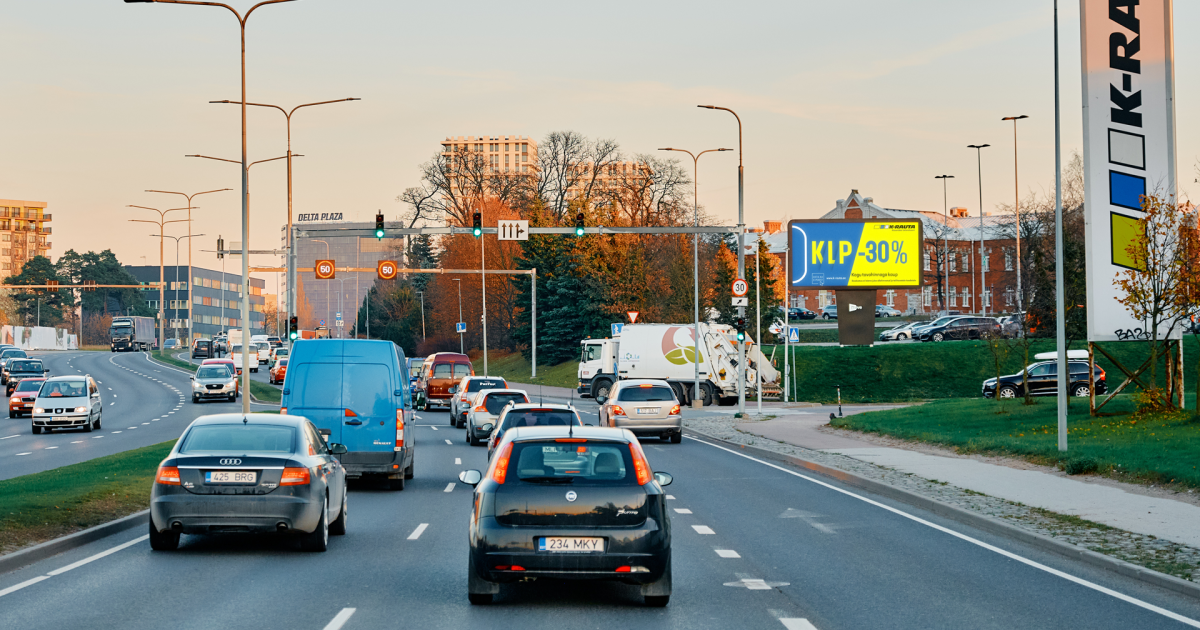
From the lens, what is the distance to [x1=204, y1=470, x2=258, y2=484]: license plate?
39.8 feet

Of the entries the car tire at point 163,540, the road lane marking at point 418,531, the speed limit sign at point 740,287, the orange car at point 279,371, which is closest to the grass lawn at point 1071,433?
the speed limit sign at point 740,287

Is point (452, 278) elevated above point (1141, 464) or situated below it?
above

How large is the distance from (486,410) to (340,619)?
889 inches

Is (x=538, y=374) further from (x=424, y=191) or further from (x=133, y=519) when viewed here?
(x=133, y=519)

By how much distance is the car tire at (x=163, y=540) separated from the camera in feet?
41.1

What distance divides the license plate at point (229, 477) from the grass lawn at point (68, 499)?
1.94 m

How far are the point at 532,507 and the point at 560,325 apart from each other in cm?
7403

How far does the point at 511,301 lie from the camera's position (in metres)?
95.0

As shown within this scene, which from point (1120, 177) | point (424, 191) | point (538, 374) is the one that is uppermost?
Answer: point (424, 191)

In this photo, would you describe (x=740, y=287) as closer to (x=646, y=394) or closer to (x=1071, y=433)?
(x=646, y=394)

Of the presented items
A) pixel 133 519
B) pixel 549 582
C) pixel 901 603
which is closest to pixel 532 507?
pixel 549 582

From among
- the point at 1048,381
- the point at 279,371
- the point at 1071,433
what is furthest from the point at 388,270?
the point at 1071,433

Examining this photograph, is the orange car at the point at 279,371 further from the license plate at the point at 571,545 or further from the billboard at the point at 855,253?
the license plate at the point at 571,545

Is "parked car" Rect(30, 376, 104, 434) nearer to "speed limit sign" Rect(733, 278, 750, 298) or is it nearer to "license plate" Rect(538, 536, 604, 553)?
"speed limit sign" Rect(733, 278, 750, 298)
